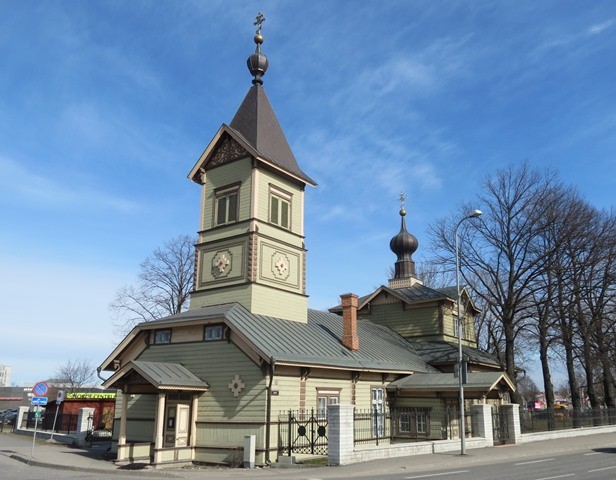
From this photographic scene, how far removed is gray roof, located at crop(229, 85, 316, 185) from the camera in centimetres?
2612

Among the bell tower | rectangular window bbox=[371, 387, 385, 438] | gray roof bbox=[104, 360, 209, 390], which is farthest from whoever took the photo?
rectangular window bbox=[371, 387, 385, 438]

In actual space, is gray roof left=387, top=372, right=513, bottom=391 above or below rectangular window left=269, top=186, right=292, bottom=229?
below

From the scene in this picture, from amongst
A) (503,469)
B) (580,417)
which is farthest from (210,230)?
(580,417)

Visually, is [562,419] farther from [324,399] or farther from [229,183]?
[229,183]

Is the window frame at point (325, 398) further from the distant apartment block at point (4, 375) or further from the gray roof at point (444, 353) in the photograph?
the distant apartment block at point (4, 375)

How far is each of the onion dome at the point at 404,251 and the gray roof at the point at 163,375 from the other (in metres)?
23.8

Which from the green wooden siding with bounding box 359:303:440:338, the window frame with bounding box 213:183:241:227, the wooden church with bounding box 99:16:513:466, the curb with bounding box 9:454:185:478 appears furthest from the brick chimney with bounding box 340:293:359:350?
the curb with bounding box 9:454:185:478

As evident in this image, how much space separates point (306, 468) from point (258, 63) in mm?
20082

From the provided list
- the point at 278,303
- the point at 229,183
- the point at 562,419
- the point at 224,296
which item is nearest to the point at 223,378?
the point at 224,296

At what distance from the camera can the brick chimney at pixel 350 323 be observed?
2569 cm

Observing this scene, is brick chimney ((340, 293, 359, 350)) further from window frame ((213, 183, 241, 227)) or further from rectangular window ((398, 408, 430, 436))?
window frame ((213, 183, 241, 227))

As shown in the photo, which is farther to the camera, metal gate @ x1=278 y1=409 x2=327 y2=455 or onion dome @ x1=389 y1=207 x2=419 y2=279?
onion dome @ x1=389 y1=207 x2=419 y2=279

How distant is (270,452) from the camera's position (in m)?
19.4

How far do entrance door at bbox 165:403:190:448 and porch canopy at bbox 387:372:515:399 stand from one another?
1004cm
